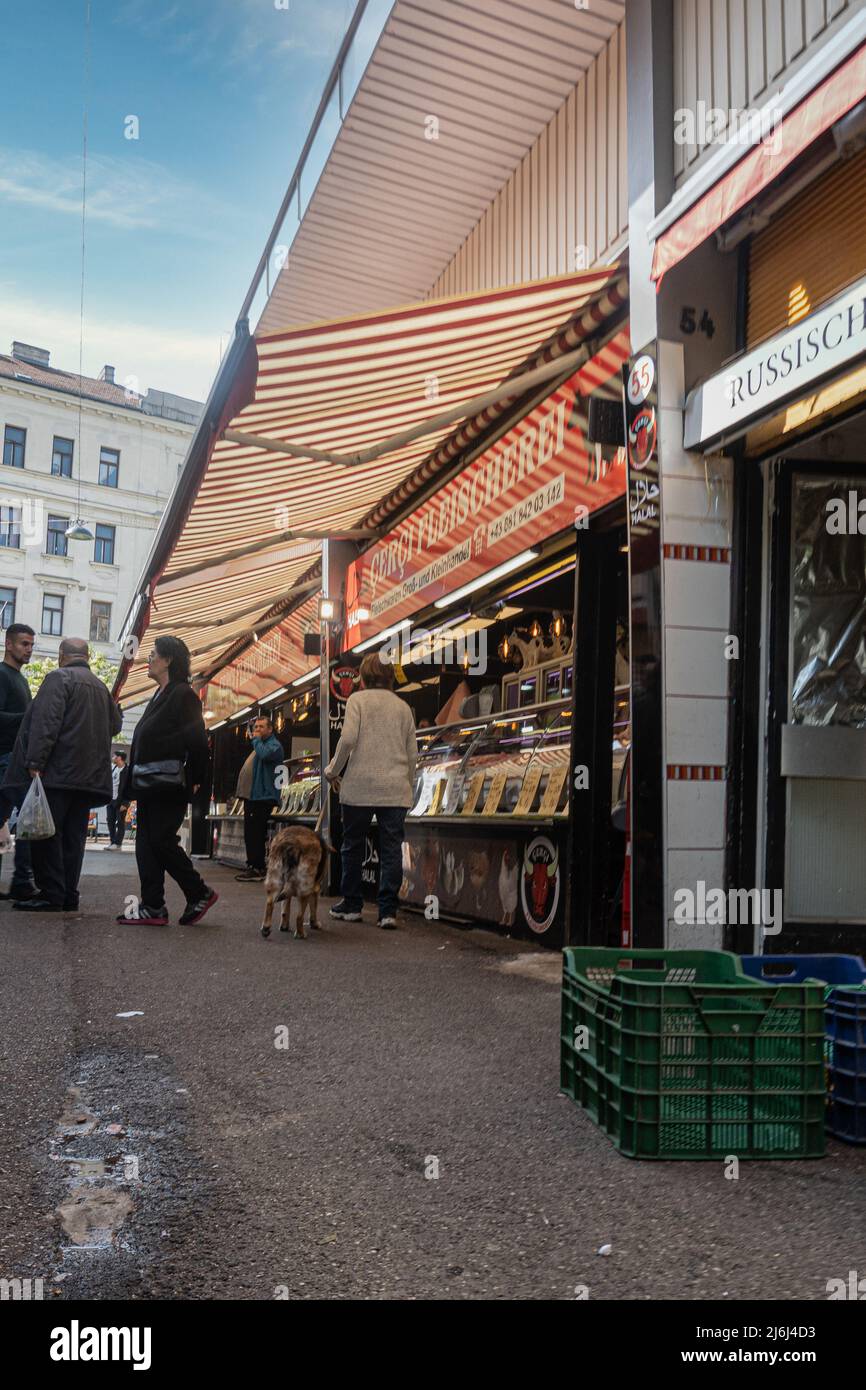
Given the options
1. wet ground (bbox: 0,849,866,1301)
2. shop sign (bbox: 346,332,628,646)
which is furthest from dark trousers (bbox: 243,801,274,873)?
wet ground (bbox: 0,849,866,1301)

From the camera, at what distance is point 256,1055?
4281 millimetres

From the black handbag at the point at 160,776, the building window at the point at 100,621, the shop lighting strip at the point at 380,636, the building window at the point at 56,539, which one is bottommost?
the black handbag at the point at 160,776

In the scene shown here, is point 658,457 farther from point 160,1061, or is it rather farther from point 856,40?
point 160,1061

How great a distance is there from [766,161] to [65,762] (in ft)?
21.6

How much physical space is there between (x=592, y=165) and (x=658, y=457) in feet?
8.66

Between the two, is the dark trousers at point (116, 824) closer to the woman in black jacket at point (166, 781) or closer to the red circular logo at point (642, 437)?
the woman in black jacket at point (166, 781)

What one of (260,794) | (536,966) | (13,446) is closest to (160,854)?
(536,966)

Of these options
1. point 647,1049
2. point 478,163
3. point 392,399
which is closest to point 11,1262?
point 647,1049

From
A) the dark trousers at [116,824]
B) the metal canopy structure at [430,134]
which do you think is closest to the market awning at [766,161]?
the metal canopy structure at [430,134]

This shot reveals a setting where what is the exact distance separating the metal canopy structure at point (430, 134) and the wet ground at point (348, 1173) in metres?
5.98

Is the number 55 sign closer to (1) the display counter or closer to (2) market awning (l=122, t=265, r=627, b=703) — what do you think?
(2) market awning (l=122, t=265, r=627, b=703)

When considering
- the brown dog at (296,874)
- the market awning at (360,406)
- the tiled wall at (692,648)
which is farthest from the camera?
the brown dog at (296,874)

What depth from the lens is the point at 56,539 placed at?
5059 centimetres

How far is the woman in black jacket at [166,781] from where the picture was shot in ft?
27.8
